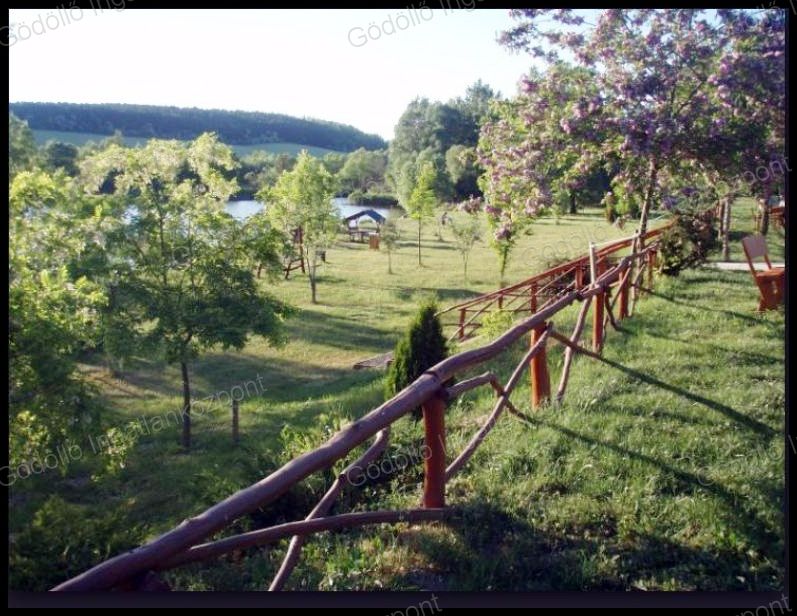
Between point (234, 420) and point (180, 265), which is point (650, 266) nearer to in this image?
point (234, 420)

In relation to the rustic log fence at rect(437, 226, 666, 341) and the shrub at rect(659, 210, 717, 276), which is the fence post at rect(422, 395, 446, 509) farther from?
the shrub at rect(659, 210, 717, 276)

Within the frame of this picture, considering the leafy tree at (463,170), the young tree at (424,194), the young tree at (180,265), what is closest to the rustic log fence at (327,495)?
the young tree at (424,194)

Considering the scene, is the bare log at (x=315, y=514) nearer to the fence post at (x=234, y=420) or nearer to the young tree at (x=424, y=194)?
the fence post at (x=234, y=420)

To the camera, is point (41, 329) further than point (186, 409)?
No

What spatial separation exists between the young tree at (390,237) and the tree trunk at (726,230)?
4927 millimetres

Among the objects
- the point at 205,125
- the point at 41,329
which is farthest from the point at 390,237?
the point at 41,329

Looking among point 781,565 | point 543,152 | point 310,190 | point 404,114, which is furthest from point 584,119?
point 781,565

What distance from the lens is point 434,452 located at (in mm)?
3201

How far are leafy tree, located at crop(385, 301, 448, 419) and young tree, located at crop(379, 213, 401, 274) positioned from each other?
500cm

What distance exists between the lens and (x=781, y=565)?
9.80ft

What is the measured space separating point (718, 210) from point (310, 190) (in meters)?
5.57

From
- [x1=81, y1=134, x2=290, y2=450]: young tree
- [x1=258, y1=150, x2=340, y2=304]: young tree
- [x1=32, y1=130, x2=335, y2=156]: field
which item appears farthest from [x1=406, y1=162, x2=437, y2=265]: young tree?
[x1=81, y1=134, x2=290, y2=450]: young tree

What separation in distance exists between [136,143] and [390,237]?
637 centimetres

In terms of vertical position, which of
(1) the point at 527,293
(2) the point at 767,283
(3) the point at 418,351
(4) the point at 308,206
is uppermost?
(4) the point at 308,206
